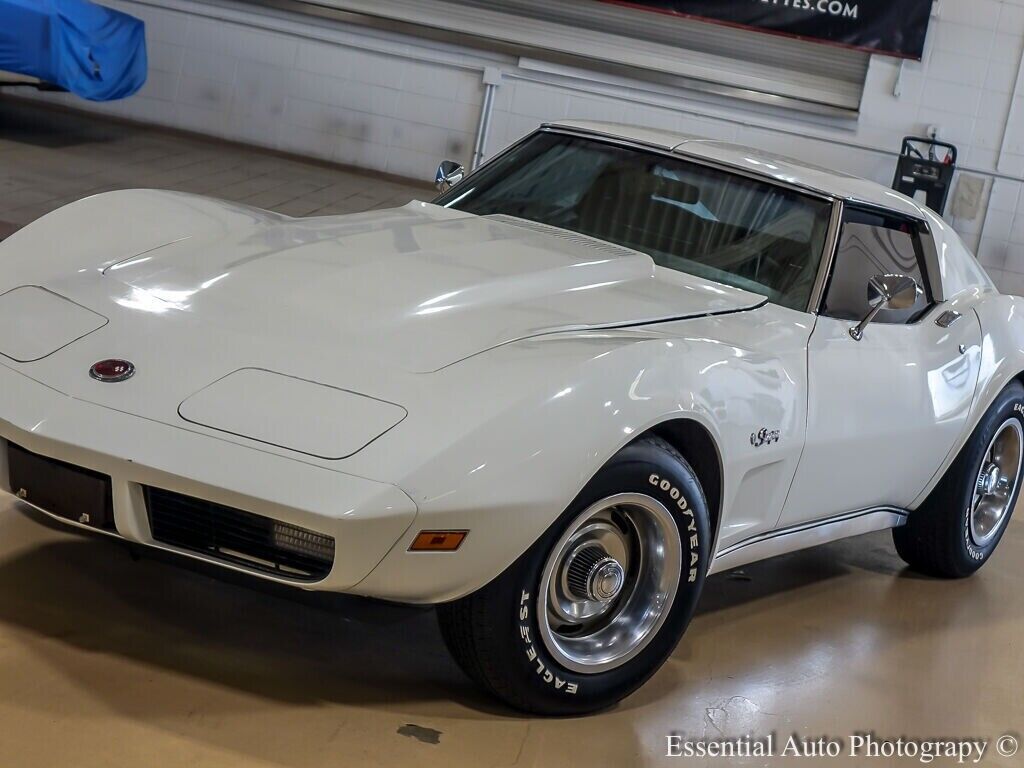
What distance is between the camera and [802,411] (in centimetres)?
333

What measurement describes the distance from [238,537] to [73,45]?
9714 millimetres

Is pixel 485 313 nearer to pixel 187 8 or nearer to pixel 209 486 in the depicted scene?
pixel 209 486

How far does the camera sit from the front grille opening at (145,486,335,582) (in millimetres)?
2447

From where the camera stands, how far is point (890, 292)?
3.60 metres

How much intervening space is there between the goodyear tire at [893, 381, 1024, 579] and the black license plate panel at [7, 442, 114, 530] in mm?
2721

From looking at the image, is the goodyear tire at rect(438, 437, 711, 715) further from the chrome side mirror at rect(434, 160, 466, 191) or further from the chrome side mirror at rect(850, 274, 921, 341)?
the chrome side mirror at rect(434, 160, 466, 191)

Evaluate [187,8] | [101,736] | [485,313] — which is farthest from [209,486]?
[187,8]

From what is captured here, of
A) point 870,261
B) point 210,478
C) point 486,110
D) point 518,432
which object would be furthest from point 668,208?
point 486,110

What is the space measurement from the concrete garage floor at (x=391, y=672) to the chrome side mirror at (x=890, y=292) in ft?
3.03

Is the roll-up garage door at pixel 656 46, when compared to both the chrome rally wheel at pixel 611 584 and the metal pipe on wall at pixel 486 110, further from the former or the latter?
the chrome rally wheel at pixel 611 584

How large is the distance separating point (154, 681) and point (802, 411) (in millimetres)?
1674

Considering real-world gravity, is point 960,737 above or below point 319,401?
below

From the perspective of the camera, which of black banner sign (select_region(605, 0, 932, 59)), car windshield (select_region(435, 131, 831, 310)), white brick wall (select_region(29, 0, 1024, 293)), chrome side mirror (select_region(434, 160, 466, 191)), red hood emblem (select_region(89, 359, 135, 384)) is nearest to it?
red hood emblem (select_region(89, 359, 135, 384))

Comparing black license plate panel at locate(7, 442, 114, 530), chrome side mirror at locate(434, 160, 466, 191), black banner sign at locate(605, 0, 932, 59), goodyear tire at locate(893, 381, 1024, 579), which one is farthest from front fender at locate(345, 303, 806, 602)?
black banner sign at locate(605, 0, 932, 59)
